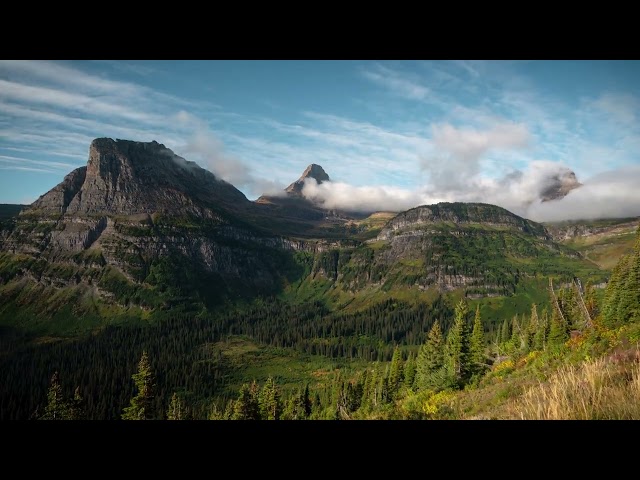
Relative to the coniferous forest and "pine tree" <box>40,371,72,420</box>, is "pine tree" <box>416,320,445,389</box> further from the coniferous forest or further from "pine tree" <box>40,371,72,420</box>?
"pine tree" <box>40,371,72,420</box>

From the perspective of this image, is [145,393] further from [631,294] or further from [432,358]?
[631,294]

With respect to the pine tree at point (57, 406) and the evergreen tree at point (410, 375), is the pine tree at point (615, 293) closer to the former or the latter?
the evergreen tree at point (410, 375)

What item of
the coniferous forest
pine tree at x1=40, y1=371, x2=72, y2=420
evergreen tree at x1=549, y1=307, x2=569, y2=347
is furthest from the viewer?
evergreen tree at x1=549, y1=307, x2=569, y2=347

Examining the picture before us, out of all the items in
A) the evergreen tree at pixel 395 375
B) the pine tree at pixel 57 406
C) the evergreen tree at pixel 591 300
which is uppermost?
the evergreen tree at pixel 591 300

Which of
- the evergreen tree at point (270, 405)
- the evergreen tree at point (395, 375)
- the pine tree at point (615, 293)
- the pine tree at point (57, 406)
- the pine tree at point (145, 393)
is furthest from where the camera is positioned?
the evergreen tree at point (395, 375)

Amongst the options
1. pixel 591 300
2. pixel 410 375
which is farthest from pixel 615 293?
pixel 410 375

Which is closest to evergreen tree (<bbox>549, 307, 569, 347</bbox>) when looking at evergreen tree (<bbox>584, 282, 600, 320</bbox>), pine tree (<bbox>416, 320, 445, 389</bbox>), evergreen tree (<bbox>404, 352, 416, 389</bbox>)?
evergreen tree (<bbox>584, 282, 600, 320</bbox>)

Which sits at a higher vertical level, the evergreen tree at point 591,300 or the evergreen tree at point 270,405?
the evergreen tree at point 591,300

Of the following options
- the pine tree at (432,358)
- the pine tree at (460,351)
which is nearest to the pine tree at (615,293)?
the pine tree at (460,351)

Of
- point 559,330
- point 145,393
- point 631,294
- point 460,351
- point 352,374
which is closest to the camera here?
point 145,393
